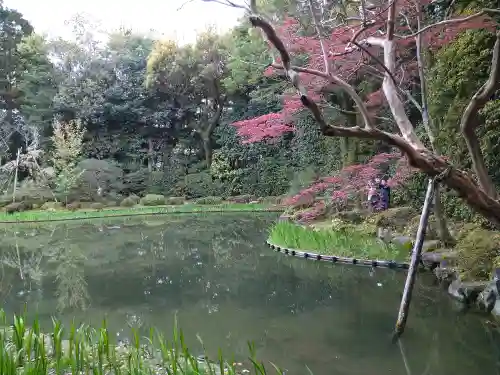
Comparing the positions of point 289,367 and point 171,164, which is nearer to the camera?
point 289,367

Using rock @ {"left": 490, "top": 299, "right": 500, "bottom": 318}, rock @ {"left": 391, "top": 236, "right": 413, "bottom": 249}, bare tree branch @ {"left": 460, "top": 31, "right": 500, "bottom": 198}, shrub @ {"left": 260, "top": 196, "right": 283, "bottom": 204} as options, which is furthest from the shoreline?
shrub @ {"left": 260, "top": 196, "right": 283, "bottom": 204}

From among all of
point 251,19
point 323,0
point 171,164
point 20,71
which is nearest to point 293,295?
point 251,19

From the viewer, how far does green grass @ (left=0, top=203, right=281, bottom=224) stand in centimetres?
1329

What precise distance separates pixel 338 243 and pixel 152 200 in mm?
10028

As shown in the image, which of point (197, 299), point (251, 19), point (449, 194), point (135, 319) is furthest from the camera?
point (449, 194)

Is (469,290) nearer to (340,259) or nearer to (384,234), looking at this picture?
(340,259)

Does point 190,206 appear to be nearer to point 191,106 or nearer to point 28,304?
point 191,106

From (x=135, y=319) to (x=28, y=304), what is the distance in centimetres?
154

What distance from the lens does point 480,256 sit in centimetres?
480

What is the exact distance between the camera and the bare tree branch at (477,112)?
9.61ft

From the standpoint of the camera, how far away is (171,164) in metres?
18.2

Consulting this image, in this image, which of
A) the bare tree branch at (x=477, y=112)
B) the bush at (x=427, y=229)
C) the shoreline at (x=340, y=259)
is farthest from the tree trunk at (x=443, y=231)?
the bare tree branch at (x=477, y=112)

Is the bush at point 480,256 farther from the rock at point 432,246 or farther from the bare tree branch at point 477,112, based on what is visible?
the bare tree branch at point 477,112

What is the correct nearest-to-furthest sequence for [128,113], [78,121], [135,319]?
[135,319] → [78,121] → [128,113]
